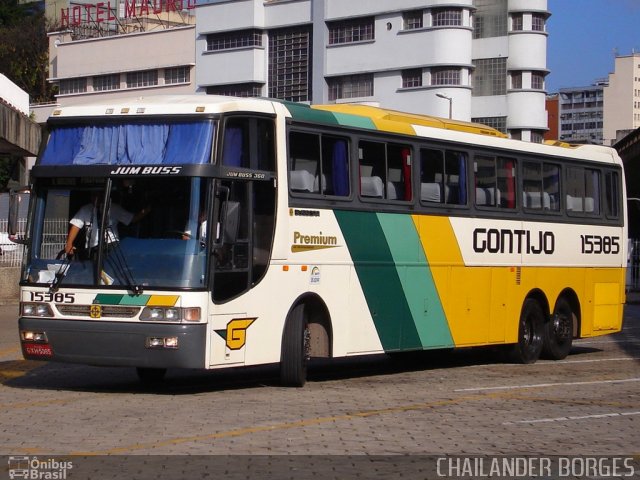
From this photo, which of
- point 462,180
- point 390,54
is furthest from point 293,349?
point 390,54

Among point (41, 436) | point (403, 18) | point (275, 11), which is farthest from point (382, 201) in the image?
point (275, 11)

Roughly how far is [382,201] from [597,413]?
455 centimetres

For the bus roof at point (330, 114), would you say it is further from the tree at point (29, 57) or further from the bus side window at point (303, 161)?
the tree at point (29, 57)

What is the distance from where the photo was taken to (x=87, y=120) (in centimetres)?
1418

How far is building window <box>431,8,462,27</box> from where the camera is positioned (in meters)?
70.4

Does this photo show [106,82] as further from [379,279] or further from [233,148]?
[233,148]

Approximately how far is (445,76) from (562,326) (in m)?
52.0

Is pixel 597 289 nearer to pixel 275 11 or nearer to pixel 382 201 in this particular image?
pixel 382 201

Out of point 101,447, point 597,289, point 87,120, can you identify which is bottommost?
point 101,447

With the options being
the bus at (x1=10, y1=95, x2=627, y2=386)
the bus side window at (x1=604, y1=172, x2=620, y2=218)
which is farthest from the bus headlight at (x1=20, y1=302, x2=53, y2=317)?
the bus side window at (x1=604, y1=172, x2=620, y2=218)

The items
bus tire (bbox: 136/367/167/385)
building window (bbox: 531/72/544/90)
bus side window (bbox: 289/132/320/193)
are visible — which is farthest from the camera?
building window (bbox: 531/72/544/90)

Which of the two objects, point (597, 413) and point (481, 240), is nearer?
point (597, 413)

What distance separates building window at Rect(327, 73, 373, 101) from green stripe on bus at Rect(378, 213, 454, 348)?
188ft

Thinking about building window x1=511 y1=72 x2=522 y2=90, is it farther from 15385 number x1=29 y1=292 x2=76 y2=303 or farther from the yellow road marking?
15385 number x1=29 y1=292 x2=76 y2=303
